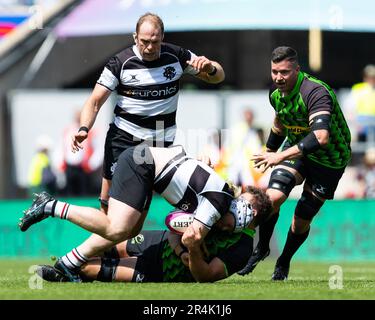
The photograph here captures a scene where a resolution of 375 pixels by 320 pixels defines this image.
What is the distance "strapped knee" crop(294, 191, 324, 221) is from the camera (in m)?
10.4

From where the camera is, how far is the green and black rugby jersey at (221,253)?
892cm

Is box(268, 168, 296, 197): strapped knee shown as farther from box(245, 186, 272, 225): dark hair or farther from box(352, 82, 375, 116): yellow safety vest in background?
box(352, 82, 375, 116): yellow safety vest in background

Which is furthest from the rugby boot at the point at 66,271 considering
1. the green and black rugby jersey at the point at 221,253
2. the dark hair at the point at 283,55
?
the dark hair at the point at 283,55

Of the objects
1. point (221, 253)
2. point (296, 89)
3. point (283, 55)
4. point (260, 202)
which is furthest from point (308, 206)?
point (221, 253)

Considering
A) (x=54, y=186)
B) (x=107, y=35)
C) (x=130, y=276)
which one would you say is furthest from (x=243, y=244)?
(x=107, y=35)

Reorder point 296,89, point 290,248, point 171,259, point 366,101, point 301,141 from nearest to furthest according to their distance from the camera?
point 171,259 → point 301,141 → point 296,89 → point 290,248 → point 366,101

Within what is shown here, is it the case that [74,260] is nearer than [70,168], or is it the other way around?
[74,260]

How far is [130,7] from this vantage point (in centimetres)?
1998

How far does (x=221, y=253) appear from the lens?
895 cm

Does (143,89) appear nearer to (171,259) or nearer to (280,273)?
(171,259)

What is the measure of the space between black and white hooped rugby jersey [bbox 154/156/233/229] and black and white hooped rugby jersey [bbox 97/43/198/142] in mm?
1173

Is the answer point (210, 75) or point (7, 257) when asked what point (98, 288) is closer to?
point (210, 75)

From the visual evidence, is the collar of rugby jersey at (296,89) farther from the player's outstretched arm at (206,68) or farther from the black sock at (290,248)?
the black sock at (290,248)

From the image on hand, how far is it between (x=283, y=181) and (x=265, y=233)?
574 mm
